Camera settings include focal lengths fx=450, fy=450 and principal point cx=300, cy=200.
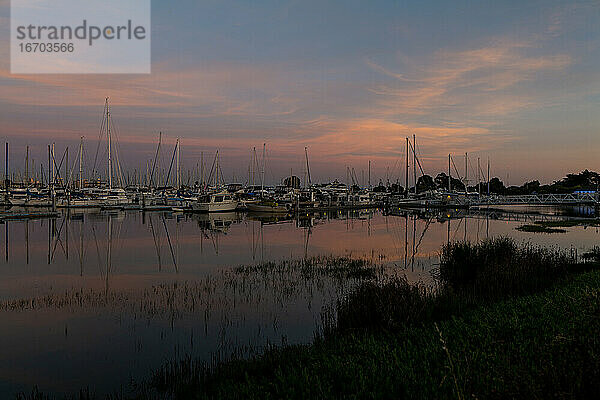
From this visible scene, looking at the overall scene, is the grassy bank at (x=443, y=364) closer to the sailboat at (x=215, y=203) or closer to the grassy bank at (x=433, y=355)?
the grassy bank at (x=433, y=355)

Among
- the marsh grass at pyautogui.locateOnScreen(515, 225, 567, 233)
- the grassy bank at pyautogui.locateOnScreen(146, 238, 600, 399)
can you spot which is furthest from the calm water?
the marsh grass at pyautogui.locateOnScreen(515, 225, 567, 233)

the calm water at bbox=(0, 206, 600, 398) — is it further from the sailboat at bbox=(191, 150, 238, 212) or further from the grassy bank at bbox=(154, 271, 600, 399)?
the sailboat at bbox=(191, 150, 238, 212)

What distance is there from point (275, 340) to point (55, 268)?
60.4 feet

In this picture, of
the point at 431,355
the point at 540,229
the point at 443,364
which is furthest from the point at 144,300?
the point at 540,229

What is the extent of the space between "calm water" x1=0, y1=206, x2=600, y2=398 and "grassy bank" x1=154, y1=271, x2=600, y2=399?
235 centimetres

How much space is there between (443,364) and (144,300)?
13128 mm

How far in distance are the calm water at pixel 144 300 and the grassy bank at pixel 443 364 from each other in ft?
7.71

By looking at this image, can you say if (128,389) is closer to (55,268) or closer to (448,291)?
(448,291)

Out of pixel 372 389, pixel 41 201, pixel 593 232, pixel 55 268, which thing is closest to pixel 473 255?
pixel 372 389

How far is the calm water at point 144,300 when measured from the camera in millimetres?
11938

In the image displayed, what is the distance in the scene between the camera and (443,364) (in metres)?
8.51

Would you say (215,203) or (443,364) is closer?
(443,364)

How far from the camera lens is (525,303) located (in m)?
12.8

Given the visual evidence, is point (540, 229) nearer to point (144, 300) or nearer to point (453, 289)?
point (453, 289)
